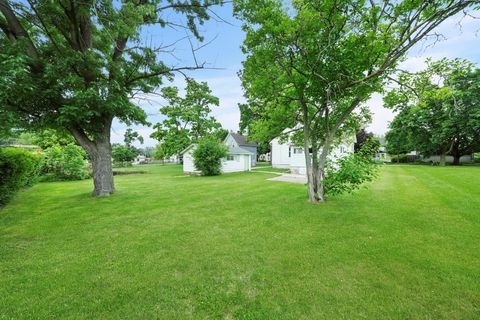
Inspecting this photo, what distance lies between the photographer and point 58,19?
6906 mm

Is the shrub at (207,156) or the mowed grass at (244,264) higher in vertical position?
the shrub at (207,156)

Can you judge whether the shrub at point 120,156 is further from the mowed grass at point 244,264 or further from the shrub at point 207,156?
the mowed grass at point 244,264

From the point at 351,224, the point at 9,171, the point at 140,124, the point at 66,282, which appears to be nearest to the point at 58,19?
the point at 140,124

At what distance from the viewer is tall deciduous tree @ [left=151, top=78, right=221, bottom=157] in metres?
22.7

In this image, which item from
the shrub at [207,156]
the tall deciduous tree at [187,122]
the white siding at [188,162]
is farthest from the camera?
the tall deciduous tree at [187,122]

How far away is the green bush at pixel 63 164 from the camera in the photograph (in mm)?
15266

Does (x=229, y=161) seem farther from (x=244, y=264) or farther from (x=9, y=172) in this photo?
(x=244, y=264)

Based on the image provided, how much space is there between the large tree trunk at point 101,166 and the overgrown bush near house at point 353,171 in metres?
8.84

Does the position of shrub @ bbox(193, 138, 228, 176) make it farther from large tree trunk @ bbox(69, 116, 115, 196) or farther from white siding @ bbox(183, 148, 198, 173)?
large tree trunk @ bbox(69, 116, 115, 196)

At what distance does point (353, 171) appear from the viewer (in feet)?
19.5

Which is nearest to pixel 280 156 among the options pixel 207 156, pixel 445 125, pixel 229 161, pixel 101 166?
pixel 229 161

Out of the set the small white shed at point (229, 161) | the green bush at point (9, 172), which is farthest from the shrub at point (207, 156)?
the green bush at point (9, 172)

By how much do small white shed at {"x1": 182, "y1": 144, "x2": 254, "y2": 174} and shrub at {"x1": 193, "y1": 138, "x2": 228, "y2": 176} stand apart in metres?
1.46

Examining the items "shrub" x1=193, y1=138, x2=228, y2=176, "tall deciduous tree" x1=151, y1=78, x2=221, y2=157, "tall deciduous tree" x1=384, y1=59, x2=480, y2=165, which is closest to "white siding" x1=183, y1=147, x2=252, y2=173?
"shrub" x1=193, y1=138, x2=228, y2=176
